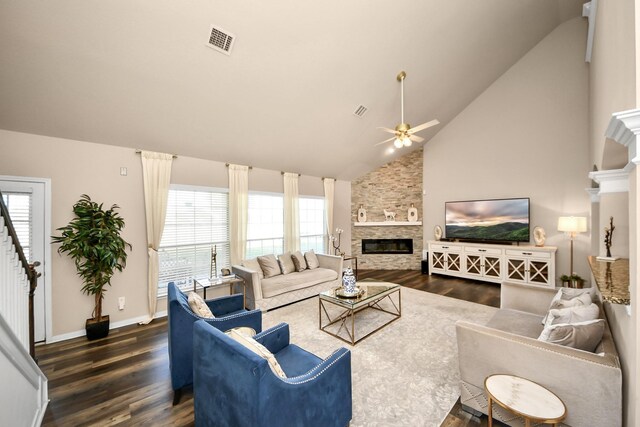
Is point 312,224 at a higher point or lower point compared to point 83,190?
lower

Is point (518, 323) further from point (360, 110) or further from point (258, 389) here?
point (360, 110)

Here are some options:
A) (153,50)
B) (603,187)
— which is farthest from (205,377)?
(603,187)

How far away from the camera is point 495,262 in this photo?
18.1ft

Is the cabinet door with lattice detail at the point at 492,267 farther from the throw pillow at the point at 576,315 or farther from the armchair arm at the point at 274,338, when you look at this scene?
the armchair arm at the point at 274,338

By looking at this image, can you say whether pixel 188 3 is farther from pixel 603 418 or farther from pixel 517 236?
pixel 517 236

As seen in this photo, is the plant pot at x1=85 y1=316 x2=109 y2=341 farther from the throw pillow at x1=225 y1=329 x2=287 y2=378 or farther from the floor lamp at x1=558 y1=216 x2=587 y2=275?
the floor lamp at x1=558 y1=216 x2=587 y2=275

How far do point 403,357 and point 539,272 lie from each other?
4.23 meters

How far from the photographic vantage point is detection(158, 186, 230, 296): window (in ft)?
13.7

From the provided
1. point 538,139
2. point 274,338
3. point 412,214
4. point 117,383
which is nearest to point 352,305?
point 274,338

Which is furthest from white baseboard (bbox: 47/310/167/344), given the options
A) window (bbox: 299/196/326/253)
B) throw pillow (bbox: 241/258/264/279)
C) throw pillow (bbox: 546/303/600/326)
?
throw pillow (bbox: 546/303/600/326)

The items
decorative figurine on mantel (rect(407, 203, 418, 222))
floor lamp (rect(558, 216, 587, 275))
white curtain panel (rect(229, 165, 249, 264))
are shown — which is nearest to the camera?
floor lamp (rect(558, 216, 587, 275))

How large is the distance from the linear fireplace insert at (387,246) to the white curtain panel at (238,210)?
150 inches

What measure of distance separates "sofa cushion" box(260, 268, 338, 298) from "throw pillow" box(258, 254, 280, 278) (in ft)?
0.36

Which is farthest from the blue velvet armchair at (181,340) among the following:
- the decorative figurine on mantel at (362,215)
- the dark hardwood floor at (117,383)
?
the decorative figurine on mantel at (362,215)
